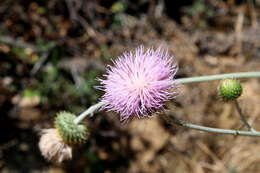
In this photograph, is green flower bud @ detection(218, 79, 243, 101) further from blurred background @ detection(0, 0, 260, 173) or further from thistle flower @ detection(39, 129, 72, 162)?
blurred background @ detection(0, 0, 260, 173)

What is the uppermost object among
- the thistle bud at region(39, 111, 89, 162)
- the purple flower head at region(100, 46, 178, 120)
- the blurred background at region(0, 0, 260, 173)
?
the purple flower head at region(100, 46, 178, 120)

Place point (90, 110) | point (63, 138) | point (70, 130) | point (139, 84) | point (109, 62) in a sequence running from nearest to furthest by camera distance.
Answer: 1. point (139, 84)
2. point (90, 110)
3. point (70, 130)
4. point (63, 138)
5. point (109, 62)

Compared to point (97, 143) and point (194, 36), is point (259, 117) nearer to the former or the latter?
point (194, 36)

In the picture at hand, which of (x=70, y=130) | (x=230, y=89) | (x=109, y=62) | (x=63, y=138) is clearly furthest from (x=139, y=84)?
(x=109, y=62)

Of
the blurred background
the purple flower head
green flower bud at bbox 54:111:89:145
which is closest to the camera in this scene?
the purple flower head

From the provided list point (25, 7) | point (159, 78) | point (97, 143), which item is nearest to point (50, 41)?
point (25, 7)

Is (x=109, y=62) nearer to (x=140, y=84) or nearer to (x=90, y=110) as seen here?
(x=90, y=110)

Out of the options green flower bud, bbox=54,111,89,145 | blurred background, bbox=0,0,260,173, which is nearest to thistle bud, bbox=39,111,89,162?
green flower bud, bbox=54,111,89,145
